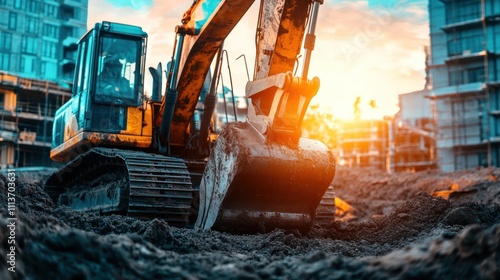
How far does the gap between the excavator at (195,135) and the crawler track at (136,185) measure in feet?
0.05

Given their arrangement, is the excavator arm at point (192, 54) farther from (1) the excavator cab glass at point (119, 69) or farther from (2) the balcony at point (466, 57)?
(2) the balcony at point (466, 57)

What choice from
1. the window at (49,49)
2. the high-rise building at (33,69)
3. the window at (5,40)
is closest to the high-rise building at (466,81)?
the high-rise building at (33,69)

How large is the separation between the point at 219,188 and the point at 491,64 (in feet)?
113

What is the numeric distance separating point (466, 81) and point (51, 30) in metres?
33.6

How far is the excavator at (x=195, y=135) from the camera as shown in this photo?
623 cm

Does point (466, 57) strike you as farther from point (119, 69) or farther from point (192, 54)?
point (192, 54)

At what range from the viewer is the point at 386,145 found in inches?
1885

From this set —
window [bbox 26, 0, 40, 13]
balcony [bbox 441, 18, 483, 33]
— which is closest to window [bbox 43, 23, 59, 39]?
window [bbox 26, 0, 40, 13]

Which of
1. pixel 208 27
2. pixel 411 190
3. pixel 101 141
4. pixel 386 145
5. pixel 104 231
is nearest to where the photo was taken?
pixel 104 231

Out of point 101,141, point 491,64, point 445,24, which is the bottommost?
point 101,141

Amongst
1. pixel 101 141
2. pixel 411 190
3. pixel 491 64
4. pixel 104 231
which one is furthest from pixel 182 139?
pixel 491 64

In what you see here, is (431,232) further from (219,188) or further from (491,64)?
(491,64)

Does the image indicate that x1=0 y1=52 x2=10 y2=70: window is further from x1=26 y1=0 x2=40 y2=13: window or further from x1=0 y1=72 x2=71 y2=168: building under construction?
x1=0 y1=72 x2=71 y2=168: building under construction

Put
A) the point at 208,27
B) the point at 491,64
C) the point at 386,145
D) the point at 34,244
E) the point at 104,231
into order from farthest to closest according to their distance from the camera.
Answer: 1. the point at 386,145
2. the point at 491,64
3. the point at 208,27
4. the point at 104,231
5. the point at 34,244
